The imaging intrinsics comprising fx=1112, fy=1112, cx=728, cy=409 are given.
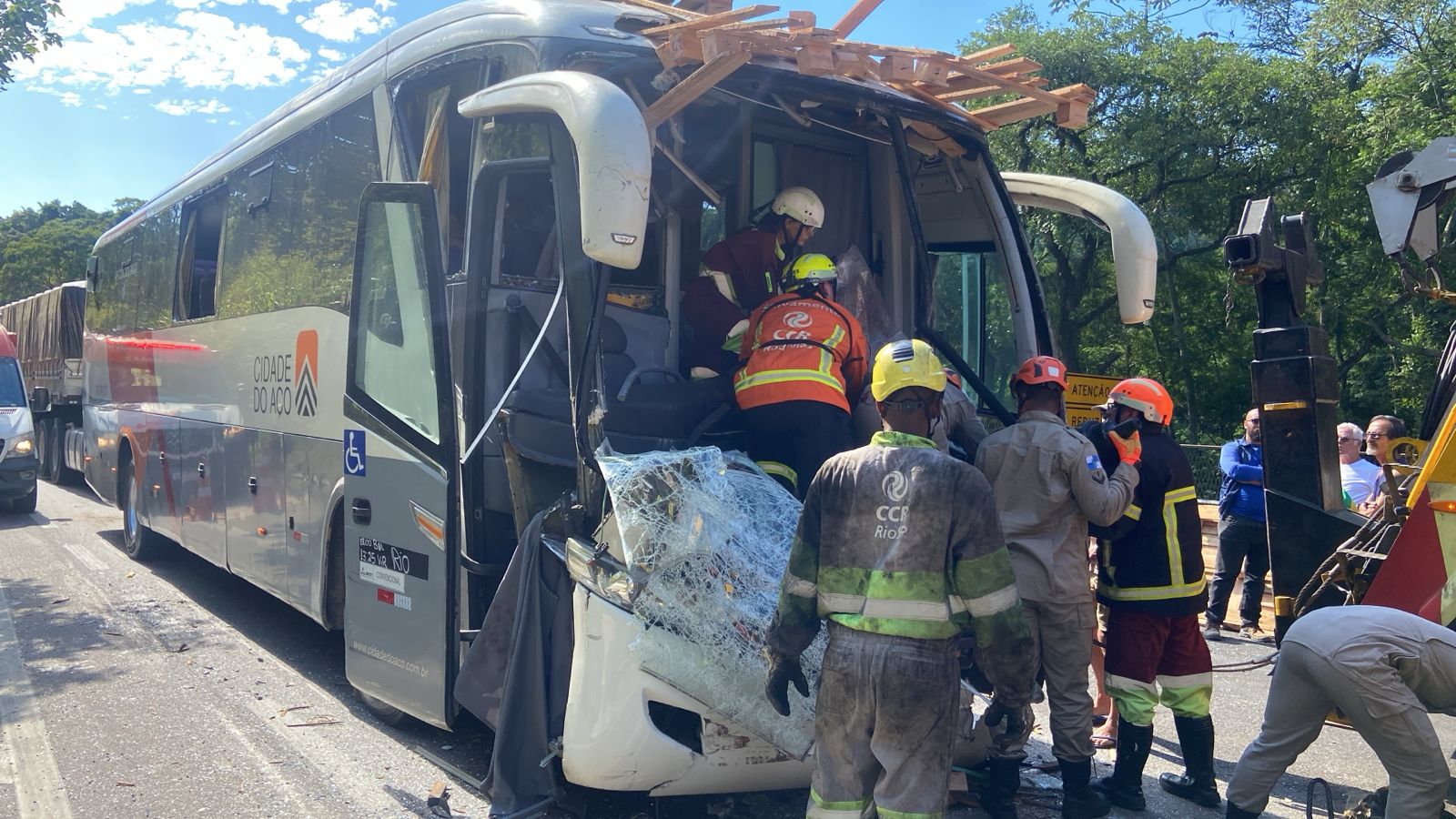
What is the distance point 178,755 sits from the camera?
519cm

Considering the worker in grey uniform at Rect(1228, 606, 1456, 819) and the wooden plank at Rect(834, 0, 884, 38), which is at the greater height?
the wooden plank at Rect(834, 0, 884, 38)

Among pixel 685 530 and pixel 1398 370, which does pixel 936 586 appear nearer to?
pixel 685 530

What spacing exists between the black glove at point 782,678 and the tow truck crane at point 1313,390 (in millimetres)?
2880

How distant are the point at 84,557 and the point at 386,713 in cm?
687

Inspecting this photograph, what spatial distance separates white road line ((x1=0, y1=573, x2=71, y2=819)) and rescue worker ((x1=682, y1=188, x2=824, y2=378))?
328 cm

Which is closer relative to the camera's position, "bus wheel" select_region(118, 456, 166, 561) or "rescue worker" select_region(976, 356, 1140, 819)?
"rescue worker" select_region(976, 356, 1140, 819)

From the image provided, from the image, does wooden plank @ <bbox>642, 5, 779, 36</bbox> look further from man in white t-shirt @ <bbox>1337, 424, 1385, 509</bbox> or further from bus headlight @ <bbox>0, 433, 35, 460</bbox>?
bus headlight @ <bbox>0, 433, 35, 460</bbox>

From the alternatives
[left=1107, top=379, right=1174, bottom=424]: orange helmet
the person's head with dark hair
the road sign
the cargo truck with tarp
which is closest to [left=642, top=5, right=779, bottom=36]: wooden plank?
[left=1107, top=379, right=1174, bottom=424]: orange helmet

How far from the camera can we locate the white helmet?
17.1 ft

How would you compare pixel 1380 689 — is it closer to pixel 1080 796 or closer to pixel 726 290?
pixel 1080 796

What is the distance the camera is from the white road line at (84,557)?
10312 mm

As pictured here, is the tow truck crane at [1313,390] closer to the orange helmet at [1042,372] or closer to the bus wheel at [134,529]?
the orange helmet at [1042,372]

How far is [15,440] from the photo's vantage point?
13.0 metres

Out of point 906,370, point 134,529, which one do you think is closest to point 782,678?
point 906,370
